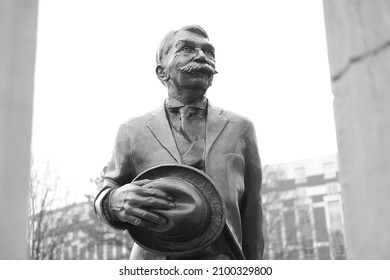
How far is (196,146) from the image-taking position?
305 cm

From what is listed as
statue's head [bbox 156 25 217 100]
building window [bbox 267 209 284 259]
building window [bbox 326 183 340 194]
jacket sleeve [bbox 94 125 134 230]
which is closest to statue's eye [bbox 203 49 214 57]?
statue's head [bbox 156 25 217 100]

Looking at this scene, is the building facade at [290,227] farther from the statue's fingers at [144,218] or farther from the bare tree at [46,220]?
the statue's fingers at [144,218]

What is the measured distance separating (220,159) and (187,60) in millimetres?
660

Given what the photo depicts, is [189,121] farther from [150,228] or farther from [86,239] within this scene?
[86,239]

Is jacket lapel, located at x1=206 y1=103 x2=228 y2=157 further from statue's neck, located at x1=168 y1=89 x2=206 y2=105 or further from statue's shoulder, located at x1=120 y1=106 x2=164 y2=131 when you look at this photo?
statue's shoulder, located at x1=120 y1=106 x2=164 y2=131

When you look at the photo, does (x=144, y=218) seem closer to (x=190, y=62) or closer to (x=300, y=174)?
(x=190, y=62)

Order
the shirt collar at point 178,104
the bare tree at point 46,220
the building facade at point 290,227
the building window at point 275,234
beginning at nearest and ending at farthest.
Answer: the shirt collar at point 178,104 < the bare tree at point 46,220 < the building window at point 275,234 < the building facade at point 290,227

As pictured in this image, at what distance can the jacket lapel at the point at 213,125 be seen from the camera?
10.1 ft

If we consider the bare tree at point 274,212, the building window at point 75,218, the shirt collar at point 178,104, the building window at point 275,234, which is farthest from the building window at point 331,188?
the shirt collar at point 178,104

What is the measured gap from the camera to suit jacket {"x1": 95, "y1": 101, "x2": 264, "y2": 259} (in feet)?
9.71

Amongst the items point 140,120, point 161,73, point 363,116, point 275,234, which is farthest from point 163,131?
point 275,234

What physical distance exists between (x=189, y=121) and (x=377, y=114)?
190cm

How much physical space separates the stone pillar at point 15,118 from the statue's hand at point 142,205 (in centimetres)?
107
